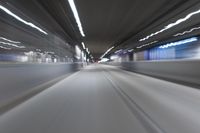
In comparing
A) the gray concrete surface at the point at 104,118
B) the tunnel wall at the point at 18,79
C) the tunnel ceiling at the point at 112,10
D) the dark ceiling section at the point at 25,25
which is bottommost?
the gray concrete surface at the point at 104,118

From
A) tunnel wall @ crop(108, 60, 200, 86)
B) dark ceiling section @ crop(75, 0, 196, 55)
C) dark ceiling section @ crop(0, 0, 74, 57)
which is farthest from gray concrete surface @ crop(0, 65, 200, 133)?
dark ceiling section @ crop(75, 0, 196, 55)

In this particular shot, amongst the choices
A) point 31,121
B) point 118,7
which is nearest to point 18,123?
point 31,121

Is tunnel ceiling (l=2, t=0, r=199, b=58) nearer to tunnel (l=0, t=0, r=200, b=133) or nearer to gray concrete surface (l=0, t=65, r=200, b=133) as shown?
tunnel (l=0, t=0, r=200, b=133)

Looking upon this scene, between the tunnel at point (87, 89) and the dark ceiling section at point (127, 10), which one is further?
the dark ceiling section at point (127, 10)

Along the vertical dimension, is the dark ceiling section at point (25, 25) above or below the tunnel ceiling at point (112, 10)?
below

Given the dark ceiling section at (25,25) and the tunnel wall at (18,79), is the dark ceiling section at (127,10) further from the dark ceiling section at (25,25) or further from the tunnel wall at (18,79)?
the tunnel wall at (18,79)

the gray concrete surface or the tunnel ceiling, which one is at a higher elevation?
the tunnel ceiling

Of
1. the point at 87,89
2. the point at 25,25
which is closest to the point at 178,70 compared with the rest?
the point at 87,89

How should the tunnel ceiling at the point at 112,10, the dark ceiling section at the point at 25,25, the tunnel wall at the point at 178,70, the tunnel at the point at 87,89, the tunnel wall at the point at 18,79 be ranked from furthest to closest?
1. the tunnel ceiling at the point at 112,10
2. the tunnel wall at the point at 178,70
3. the dark ceiling section at the point at 25,25
4. the tunnel wall at the point at 18,79
5. the tunnel at the point at 87,89

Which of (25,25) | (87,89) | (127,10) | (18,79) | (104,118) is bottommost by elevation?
(87,89)

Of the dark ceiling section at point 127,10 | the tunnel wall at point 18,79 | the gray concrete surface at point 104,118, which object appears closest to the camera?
the gray concrete surface at point 104,118

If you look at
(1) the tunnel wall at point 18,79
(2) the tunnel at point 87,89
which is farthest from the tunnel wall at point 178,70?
(1) the tunnel wall at point 18,79

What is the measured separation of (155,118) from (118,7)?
11.7 metres

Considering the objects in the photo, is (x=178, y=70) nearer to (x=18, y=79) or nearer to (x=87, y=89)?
(x=87, y=89)
